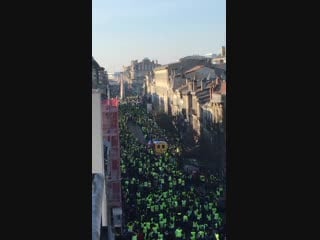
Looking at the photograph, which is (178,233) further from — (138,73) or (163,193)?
(138,73)

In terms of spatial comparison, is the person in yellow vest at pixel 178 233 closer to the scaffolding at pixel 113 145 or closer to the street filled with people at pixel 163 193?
the street filled with people at pixel 163 193

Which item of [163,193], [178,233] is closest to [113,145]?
[163,193]

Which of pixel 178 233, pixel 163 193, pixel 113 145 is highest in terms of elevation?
pixel 113 145

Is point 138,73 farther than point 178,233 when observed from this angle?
Yes

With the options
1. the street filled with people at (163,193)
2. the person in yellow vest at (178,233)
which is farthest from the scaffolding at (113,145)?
the person in yellow vest at (178,233)

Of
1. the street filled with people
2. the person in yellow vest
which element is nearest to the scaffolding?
the street filled with people
